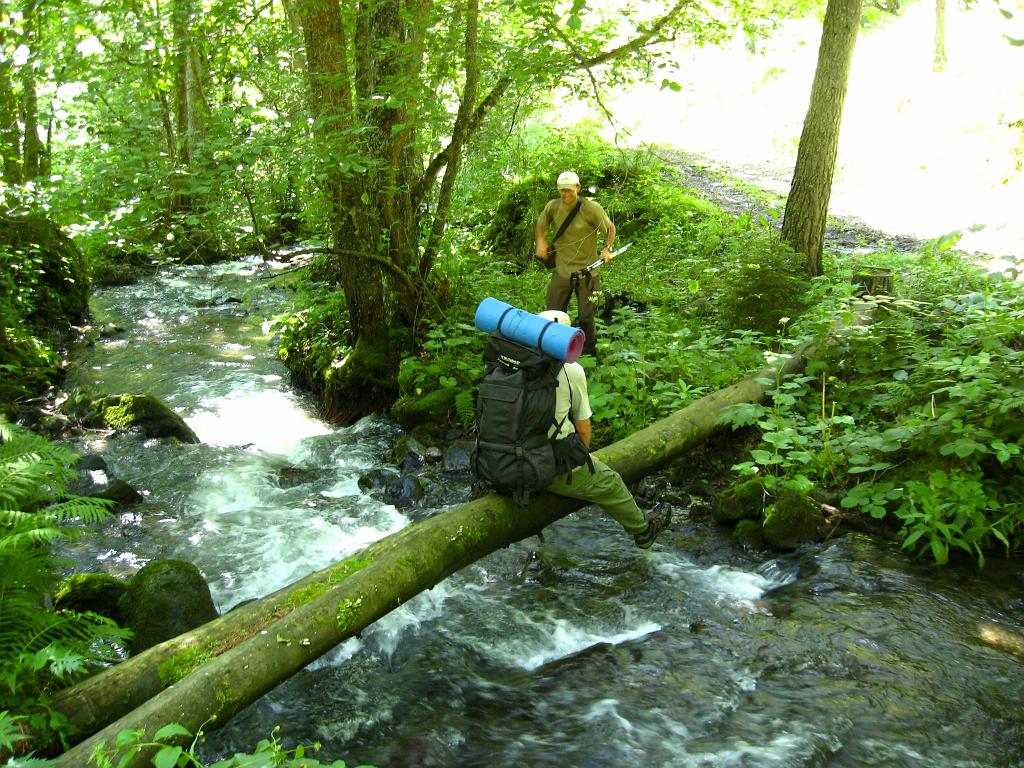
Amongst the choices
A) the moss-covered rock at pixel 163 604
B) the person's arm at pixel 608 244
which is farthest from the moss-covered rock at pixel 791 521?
the moss-covered rock at pixel 163 604

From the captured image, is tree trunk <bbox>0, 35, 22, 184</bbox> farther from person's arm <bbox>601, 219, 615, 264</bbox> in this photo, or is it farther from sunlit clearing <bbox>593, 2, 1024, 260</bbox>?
sunlit clearing <bbox>593, 2, 1024, 260</bbox>

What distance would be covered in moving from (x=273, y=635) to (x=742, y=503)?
434 centimetres

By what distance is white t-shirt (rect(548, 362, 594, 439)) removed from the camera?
5.19 meters

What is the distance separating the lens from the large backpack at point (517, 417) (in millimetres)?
4914

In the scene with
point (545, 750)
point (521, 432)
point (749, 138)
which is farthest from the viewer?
point (749, 138)

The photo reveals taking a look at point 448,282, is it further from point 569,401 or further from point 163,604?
point 163,604

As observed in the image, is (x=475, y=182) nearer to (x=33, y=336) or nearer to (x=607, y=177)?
(x=607, y=177)

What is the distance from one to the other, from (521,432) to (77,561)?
4704 millimetres

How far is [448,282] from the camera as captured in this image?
429 inches

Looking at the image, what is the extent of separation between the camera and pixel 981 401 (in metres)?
6.01

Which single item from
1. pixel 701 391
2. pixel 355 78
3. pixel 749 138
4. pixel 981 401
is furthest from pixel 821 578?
pixel 749 138

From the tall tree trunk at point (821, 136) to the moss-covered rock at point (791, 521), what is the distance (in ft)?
16.8

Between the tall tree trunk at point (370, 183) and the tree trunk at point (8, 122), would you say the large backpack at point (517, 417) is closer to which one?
the tall tree trunk at point (370, 183)

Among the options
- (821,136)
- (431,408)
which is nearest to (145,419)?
(431,408)
